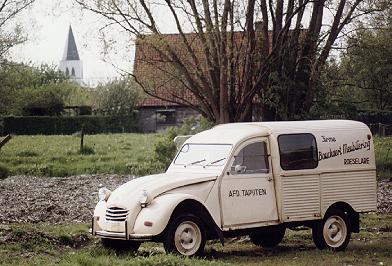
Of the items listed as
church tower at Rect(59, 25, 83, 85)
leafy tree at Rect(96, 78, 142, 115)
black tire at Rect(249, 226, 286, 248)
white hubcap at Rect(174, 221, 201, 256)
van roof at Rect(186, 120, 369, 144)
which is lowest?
black tire at Rect(249, 226, 286, 248)

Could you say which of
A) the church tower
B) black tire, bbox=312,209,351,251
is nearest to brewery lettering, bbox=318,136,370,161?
black tire, bbox=312,209,351,251

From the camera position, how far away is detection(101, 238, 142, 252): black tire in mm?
13234

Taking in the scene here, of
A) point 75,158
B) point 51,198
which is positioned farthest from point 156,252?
point 75,158

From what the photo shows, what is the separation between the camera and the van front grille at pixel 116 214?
41.5 ft

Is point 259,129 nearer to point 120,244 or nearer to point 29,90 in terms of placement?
point 120,244

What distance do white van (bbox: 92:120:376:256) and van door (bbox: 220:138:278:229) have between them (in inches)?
0.7

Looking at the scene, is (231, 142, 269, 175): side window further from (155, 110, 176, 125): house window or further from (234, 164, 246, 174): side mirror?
(155, 110, 176, 125): house window

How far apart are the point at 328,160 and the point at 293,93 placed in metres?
10.1

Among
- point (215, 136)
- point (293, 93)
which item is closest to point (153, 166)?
point (293, 93)

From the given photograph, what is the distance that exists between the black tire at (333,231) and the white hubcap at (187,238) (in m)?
2.82

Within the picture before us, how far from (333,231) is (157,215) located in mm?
3985

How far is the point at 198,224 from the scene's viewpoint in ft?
42.1

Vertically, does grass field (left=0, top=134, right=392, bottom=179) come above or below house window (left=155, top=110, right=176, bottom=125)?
below

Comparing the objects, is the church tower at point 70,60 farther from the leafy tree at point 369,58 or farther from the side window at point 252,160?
the side window at point 252,160
